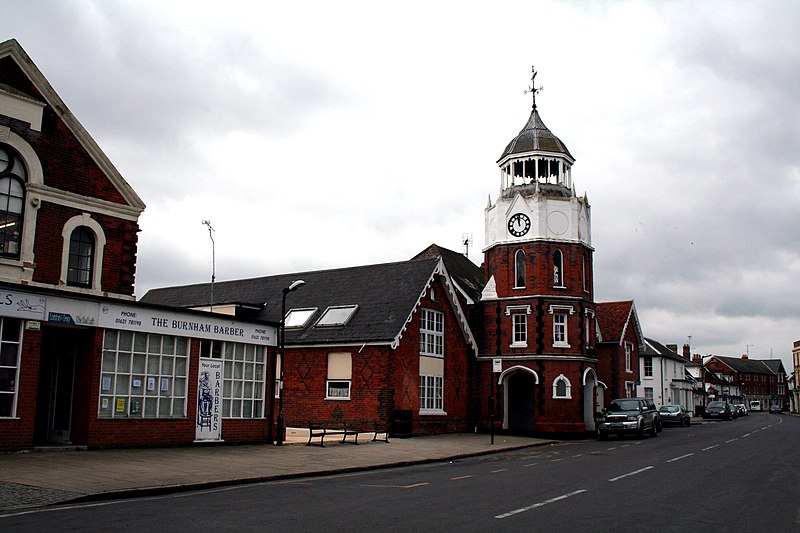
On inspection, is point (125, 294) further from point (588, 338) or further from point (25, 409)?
point (588, 338)

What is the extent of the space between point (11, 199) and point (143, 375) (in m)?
6.23

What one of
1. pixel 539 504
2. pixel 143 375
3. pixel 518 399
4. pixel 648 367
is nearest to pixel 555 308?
pixel 518 399

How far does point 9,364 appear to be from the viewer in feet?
60.7

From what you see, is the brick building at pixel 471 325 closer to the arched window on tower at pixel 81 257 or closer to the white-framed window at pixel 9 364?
the arched window on tower at pixel 81 257

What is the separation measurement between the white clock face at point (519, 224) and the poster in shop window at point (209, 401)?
2080cm

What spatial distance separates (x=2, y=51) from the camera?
70.4ft

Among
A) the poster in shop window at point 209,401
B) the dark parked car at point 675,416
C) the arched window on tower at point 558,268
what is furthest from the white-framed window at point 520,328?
the poster in shop window at point 209,401

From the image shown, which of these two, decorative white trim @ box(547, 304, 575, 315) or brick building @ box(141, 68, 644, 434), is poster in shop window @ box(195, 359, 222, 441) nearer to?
brick building @ box(141, 68, 644, 434)

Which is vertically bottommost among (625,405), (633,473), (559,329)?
(633,473)

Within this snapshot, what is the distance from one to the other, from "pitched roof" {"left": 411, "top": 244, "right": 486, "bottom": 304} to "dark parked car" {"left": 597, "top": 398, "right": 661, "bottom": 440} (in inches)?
366

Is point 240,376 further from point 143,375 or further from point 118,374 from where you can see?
point 118,374

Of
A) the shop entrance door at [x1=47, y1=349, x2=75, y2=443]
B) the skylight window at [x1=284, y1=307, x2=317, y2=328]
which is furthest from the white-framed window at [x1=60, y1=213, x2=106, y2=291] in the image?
the skylight window at [x1=284, y1=307, x2=317, y2=328]

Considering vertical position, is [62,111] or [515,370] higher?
[62,111]

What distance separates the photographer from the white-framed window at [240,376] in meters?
24.3
